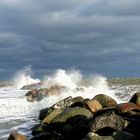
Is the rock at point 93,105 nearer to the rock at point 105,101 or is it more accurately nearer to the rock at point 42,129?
the rock at point 105,101

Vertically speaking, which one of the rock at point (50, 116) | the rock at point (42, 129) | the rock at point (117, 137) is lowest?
the rock at point (117, 137)

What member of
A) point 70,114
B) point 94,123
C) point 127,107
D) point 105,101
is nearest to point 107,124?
point 94,123

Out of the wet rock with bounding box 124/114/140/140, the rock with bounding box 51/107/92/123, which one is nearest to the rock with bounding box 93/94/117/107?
the rock with bounding box 51/107/92/123

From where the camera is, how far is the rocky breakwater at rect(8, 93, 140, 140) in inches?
517

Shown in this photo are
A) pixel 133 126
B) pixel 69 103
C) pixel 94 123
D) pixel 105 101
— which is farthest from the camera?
pixel 69 103

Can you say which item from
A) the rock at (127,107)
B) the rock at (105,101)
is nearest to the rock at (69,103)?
the rock at (105,101)

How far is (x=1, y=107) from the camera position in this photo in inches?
1123

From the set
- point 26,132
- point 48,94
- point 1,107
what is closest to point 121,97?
point 48,94

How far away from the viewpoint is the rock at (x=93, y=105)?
58.4ft

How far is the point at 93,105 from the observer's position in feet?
59.0

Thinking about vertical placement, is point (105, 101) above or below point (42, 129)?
above

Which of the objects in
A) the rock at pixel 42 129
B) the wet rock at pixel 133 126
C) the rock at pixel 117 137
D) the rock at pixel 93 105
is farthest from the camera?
the rock at pixel 93 105

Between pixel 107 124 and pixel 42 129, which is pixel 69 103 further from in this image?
pixel 107 124

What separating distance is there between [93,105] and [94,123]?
4299 mm
